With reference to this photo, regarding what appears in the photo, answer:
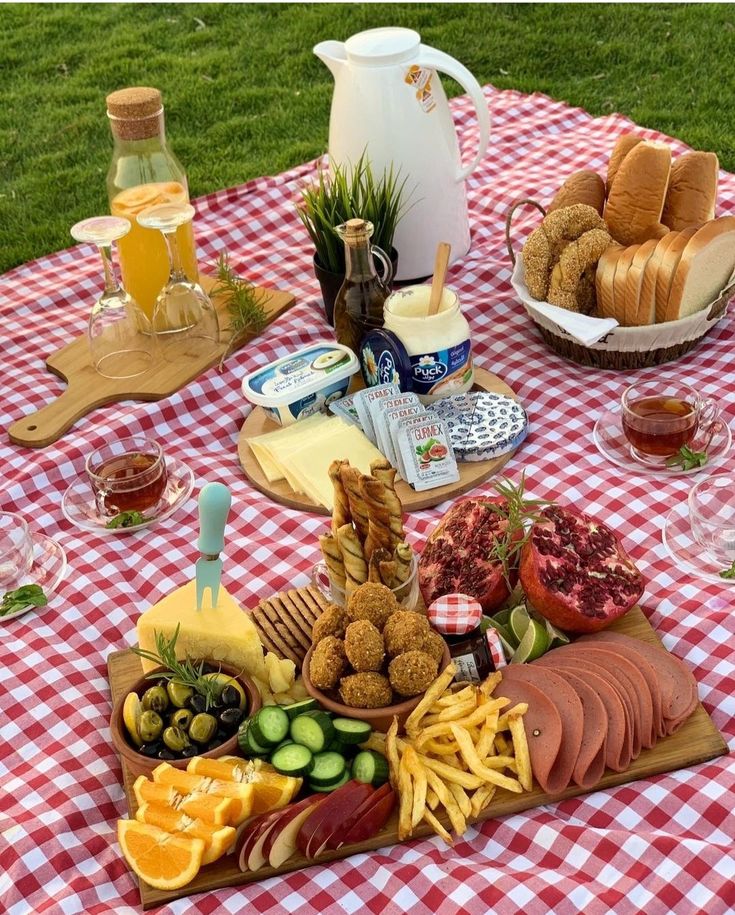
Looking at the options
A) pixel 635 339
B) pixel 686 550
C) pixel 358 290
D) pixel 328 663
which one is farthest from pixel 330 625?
pixel 635 339

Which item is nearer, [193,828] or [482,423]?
[193,828]

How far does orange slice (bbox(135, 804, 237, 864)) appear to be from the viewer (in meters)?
1.61

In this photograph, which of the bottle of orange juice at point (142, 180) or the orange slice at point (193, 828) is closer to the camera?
the orange slice at point (193, 828)

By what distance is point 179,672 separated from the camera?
70.1 inches

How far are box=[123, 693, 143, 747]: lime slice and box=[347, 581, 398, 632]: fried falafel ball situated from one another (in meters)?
0.36

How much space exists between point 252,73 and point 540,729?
14.0 ft

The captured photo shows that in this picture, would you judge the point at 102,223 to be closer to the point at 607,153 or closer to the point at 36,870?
the point at 36,870

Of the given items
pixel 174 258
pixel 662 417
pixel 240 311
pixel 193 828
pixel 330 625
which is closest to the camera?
pixel 193 828

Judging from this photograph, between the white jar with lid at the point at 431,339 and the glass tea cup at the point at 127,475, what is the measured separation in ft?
1.97

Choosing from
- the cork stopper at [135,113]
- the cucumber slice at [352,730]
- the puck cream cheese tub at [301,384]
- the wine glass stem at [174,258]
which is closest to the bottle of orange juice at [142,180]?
the cork stopper at [135,113]

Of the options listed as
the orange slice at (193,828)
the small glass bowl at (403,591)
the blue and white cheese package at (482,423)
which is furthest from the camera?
the blue and white cheese package at (482,423)

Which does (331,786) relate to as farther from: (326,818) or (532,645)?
(532,645)

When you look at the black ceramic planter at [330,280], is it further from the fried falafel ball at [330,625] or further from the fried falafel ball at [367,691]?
the fried falafel ball at [367,691]

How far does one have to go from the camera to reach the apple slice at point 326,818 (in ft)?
5.44
